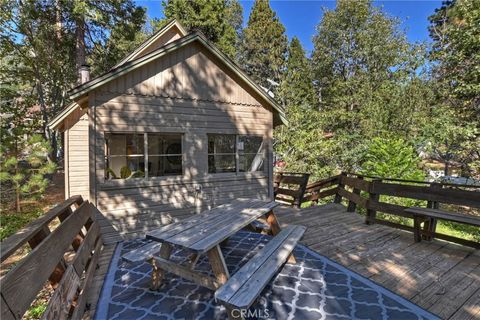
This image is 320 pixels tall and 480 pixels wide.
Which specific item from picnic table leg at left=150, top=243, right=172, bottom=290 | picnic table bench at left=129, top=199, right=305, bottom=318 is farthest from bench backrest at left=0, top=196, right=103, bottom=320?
picnic table leg at left=150, top=243, right=172, bottom=290

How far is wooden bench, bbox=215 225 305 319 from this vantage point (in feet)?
6.74

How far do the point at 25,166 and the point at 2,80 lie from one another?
7833 millimetres

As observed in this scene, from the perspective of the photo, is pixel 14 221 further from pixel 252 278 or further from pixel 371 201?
pixel 371 201

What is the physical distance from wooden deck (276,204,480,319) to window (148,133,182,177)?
3584mm

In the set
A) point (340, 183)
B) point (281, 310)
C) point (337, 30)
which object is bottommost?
point (281, 310)

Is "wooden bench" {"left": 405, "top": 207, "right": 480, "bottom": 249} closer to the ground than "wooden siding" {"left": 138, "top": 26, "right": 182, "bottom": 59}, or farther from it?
closer to the ground

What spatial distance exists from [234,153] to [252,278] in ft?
15.3

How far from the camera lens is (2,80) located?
12.9 m

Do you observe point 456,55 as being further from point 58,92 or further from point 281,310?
point 58,92

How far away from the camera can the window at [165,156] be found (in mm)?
6297

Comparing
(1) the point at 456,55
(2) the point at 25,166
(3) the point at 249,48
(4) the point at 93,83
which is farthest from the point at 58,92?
(1) the point at 456,55

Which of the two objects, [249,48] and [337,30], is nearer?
[337,30]

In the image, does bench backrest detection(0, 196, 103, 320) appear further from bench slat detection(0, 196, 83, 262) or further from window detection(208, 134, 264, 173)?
window detection(208, 134, 264, 173)

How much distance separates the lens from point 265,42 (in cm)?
2202
